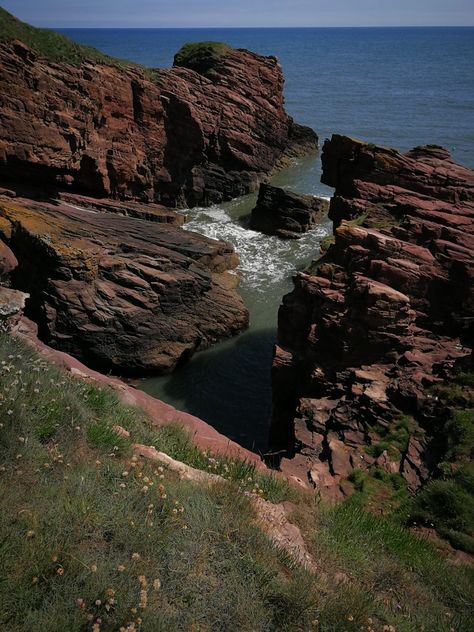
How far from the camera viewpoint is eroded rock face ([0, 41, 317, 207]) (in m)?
19.1

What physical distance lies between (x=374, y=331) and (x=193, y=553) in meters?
8.33

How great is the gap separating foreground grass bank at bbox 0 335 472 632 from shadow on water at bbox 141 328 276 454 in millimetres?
7450

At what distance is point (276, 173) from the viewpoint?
36.6 metres

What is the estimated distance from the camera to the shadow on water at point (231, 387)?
1438 cm

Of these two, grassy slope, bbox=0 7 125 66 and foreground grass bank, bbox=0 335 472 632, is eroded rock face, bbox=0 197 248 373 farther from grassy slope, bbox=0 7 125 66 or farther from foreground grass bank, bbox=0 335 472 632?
foreground grass bank, bbox=0 335 472 632

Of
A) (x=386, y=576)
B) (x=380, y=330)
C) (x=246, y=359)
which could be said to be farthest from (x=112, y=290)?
(x=386, y=576)

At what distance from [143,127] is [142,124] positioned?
136 millimetres

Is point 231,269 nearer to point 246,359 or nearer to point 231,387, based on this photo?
point 246,359

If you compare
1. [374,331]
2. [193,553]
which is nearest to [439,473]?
[374,331]

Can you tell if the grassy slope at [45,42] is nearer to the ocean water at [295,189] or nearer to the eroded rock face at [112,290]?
the eroded rock face at [112,290]

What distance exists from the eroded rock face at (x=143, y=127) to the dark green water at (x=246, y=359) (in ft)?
11.9

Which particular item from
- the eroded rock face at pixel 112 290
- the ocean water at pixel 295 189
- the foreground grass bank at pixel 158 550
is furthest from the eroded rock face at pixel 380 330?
the eroded rock face at pixel 112 290

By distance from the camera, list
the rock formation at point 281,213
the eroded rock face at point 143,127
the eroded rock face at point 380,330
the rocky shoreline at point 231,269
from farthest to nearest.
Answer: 1. the rock formation at point 281,213
2. the eroded rock face at point 143,127
3. the rocky shoreline at point 231,269
4. the eroded rock face at point 380,330

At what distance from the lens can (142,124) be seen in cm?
2534
